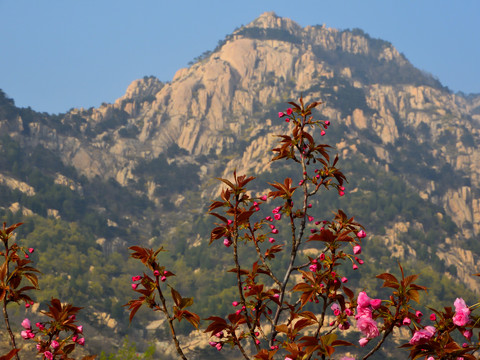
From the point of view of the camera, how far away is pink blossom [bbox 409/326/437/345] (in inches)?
194

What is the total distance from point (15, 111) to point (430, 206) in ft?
411

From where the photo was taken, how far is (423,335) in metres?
4.95

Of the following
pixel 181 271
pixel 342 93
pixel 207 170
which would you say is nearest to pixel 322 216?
pixel 181 271

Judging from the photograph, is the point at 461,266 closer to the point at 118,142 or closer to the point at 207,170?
the point at 207,170

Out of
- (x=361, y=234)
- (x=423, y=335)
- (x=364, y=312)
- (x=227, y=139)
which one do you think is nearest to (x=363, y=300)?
(x=364, y=312)

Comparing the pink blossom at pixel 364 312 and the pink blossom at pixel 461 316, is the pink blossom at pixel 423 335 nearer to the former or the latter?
the pink blossom at pixel 461 316

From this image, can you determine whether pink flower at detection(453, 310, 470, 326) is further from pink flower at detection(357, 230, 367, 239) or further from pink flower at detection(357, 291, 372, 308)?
pink flower at detection(357, 230, 367, 239)

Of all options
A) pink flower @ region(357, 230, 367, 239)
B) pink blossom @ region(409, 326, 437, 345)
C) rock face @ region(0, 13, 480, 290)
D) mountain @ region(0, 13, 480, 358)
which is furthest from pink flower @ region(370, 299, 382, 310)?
rock face @ region(0, 13, 480, 290)

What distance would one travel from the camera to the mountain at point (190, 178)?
119 m

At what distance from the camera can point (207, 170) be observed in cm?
18175

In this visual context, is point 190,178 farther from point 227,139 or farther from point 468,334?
point 468,334

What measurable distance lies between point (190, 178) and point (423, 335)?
174454mm

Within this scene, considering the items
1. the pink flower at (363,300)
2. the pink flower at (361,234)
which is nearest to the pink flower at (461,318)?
the pink flower at (363,300)

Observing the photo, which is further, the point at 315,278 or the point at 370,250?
the point at 370,250
